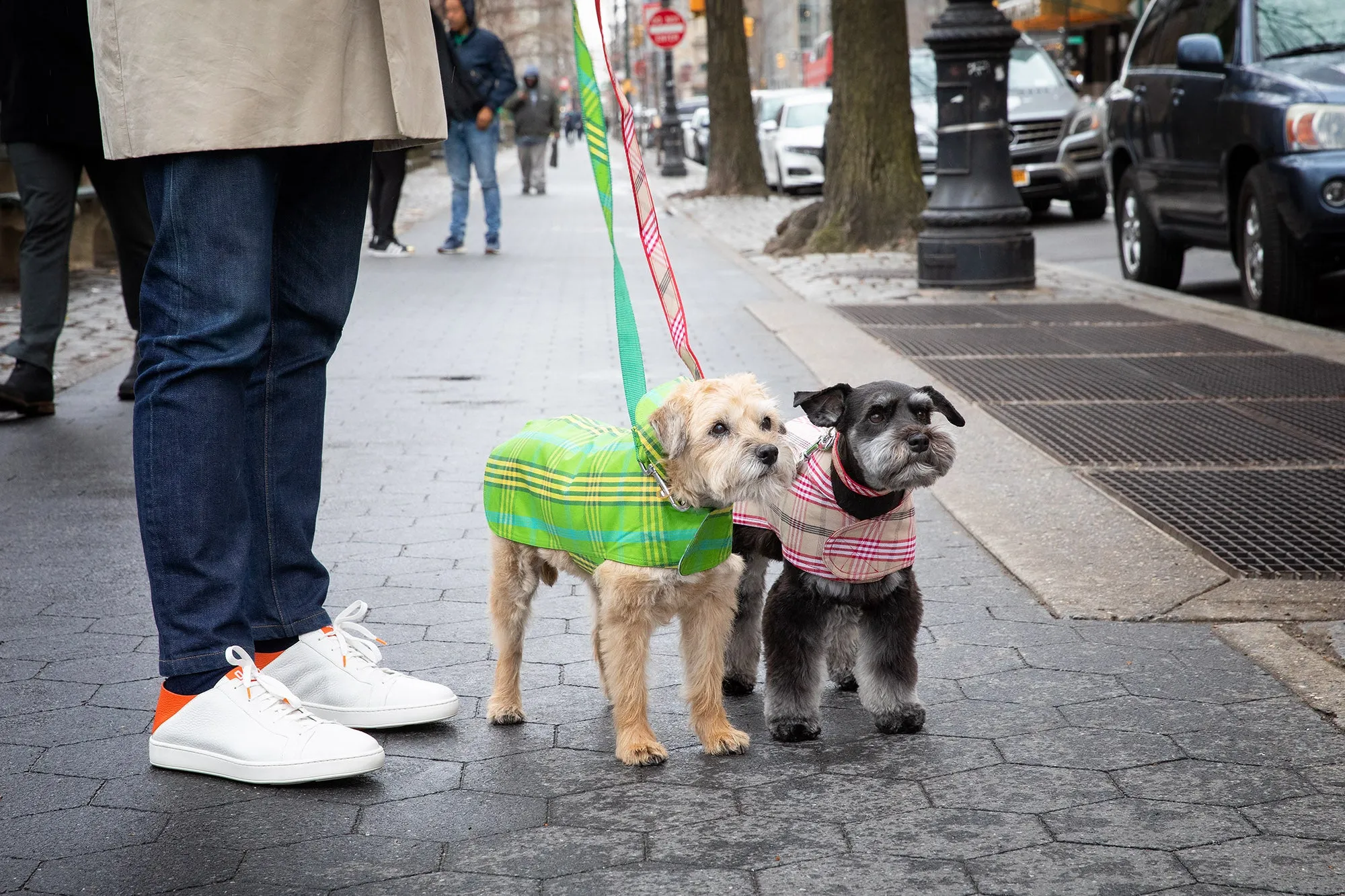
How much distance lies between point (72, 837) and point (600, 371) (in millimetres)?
6029

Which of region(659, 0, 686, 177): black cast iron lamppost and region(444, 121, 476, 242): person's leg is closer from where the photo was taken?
region(444, 121, 476, 242): person's leg

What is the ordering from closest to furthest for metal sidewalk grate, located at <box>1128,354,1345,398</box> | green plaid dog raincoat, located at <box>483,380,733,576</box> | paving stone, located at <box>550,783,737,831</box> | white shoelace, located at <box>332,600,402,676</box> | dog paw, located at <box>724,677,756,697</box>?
paving stone, located at <box>550,783,737,831</box> < green plaid dog raincoat, located at <box>483,380,733,576</box> < white shoelace, located at <box>332,600,402,676</box> < dog paw, located at <box>724,677,756,697</box> < metal sidewalk grate, located at <box>1128,354,1345,398</box>

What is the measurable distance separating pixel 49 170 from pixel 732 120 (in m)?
20.0

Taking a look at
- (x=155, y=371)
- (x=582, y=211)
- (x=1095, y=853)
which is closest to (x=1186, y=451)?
(x=1095, y=853)

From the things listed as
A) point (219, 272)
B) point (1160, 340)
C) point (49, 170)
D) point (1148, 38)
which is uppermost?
point (1148, 38)

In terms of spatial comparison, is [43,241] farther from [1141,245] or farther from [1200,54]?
[1141,245]

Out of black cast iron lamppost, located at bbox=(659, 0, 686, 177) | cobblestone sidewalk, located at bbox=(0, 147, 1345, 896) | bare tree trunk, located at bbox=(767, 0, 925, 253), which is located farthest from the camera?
black cast iron lamppost, located at bbox=(659, 0, 686, 177)

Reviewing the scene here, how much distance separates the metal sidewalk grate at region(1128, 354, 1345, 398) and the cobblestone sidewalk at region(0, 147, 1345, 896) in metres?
2.89

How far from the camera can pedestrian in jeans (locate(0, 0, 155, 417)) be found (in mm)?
6684

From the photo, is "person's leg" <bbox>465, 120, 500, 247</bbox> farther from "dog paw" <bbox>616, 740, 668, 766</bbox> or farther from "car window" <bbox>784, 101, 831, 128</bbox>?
"dog paw" <bbox>616, 740, 668, 766</bbox>

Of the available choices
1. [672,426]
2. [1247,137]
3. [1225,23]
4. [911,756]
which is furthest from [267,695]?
[1225,23]

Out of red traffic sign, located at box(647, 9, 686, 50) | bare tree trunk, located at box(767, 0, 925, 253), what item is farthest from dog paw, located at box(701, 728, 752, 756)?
red traffic sign, located at box(647, 9, 686, 50)

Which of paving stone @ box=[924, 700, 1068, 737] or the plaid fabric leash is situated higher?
the plaid fabric leash

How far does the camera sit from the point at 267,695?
3139 mm
